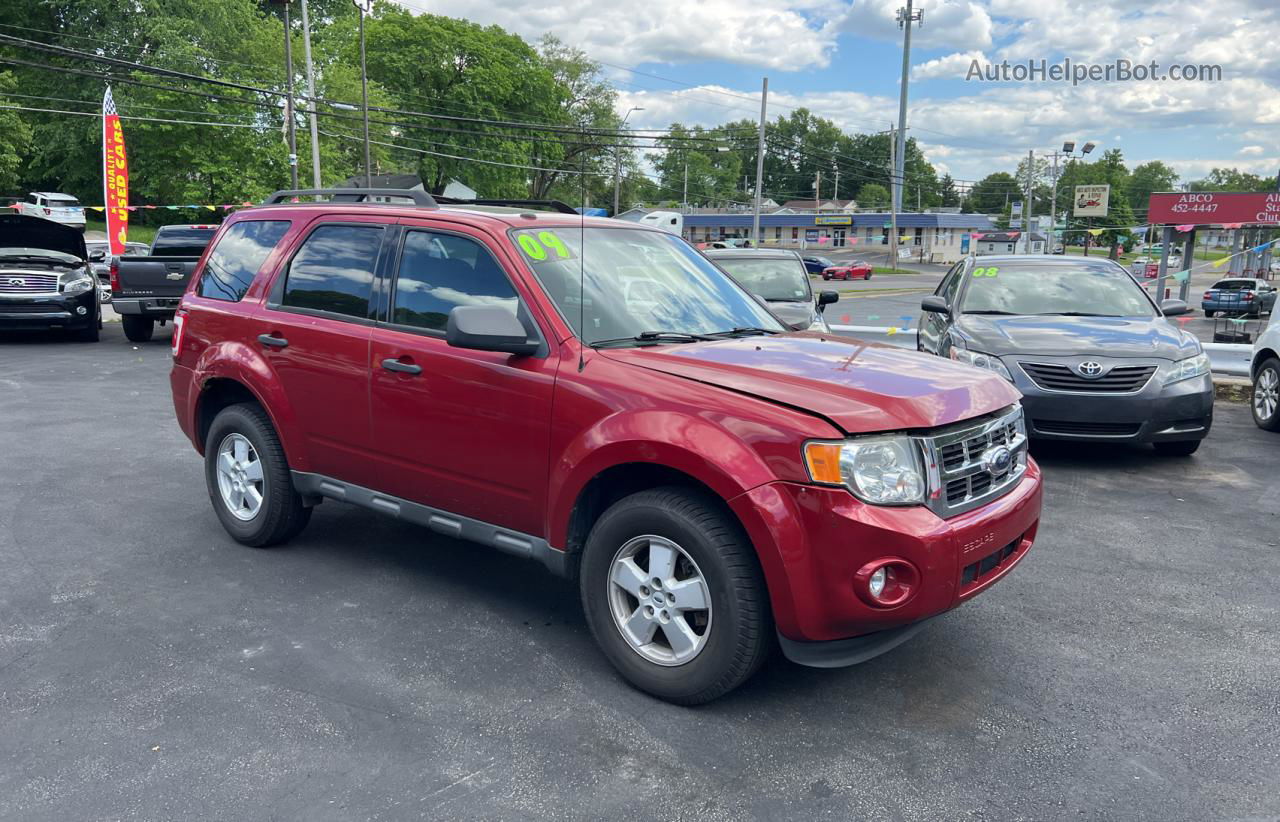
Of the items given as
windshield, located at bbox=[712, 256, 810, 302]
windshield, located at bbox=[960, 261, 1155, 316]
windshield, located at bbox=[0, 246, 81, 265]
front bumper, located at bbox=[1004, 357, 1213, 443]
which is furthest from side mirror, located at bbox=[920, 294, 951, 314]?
windshield, located at bbox=[0, 246, 81, 265]

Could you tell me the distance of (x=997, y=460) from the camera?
354 centimetres

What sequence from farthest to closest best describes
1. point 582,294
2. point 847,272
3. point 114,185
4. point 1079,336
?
1. point 847,272
2. point 114,185
3. point 1079,336
4. point 582,294

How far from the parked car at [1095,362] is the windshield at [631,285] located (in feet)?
8.71

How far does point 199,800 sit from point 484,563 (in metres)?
2.27

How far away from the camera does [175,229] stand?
15242 mm

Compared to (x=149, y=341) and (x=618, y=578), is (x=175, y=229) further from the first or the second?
(x=618, y=578)

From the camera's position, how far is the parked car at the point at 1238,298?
101 feet

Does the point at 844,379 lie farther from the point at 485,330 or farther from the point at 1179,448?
the point at 1179,448

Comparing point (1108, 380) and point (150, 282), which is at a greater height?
point (150, 282)

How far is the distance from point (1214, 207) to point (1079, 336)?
32862 millimetres

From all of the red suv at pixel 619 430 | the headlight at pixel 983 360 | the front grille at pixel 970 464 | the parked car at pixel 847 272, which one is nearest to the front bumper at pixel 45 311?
the red suv at pixel 619 430

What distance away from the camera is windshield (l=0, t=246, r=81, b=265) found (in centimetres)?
1416

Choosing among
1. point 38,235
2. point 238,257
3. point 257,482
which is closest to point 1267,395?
point 257,482

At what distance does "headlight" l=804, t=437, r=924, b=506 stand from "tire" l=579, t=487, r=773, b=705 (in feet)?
1.30
